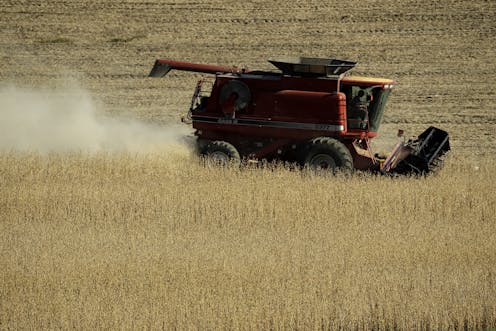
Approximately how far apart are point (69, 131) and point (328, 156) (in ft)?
18.0

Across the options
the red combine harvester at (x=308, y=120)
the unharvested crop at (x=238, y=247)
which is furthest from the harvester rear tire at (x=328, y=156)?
the unharvested crop at (x=238, y=247)

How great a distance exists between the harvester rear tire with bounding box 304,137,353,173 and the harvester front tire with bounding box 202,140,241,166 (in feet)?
3.90

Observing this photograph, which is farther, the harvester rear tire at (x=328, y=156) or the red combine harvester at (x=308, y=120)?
the red combine harvester at (x=308, y=120)

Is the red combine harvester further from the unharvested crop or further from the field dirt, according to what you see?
the field dirt

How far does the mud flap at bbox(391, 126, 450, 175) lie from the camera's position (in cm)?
1455

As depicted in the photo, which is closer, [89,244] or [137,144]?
[89,244]

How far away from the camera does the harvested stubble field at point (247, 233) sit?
8336mm

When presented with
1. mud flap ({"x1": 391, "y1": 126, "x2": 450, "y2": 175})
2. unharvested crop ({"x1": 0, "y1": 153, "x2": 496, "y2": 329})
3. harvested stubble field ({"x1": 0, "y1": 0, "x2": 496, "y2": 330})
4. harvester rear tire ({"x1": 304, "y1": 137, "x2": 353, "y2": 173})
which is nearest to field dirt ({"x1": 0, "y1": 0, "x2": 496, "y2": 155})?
harvested stubble field ({"x1": 0, "y1": 0, "x2": 496, "y2": 330})

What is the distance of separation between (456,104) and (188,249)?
1210cm

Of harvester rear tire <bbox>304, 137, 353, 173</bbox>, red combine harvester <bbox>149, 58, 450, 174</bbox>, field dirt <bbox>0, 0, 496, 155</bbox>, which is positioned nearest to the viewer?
harvester rear tire <bbox>304, 137, 353, 173</bbox>

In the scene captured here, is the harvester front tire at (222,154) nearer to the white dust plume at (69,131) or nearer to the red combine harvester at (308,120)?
the red combine harvester at (308,120)

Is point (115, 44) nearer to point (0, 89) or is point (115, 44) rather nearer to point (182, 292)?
point (0, 89)

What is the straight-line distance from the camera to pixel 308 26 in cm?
2603

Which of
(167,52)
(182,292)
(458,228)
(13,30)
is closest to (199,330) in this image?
(182,292)
